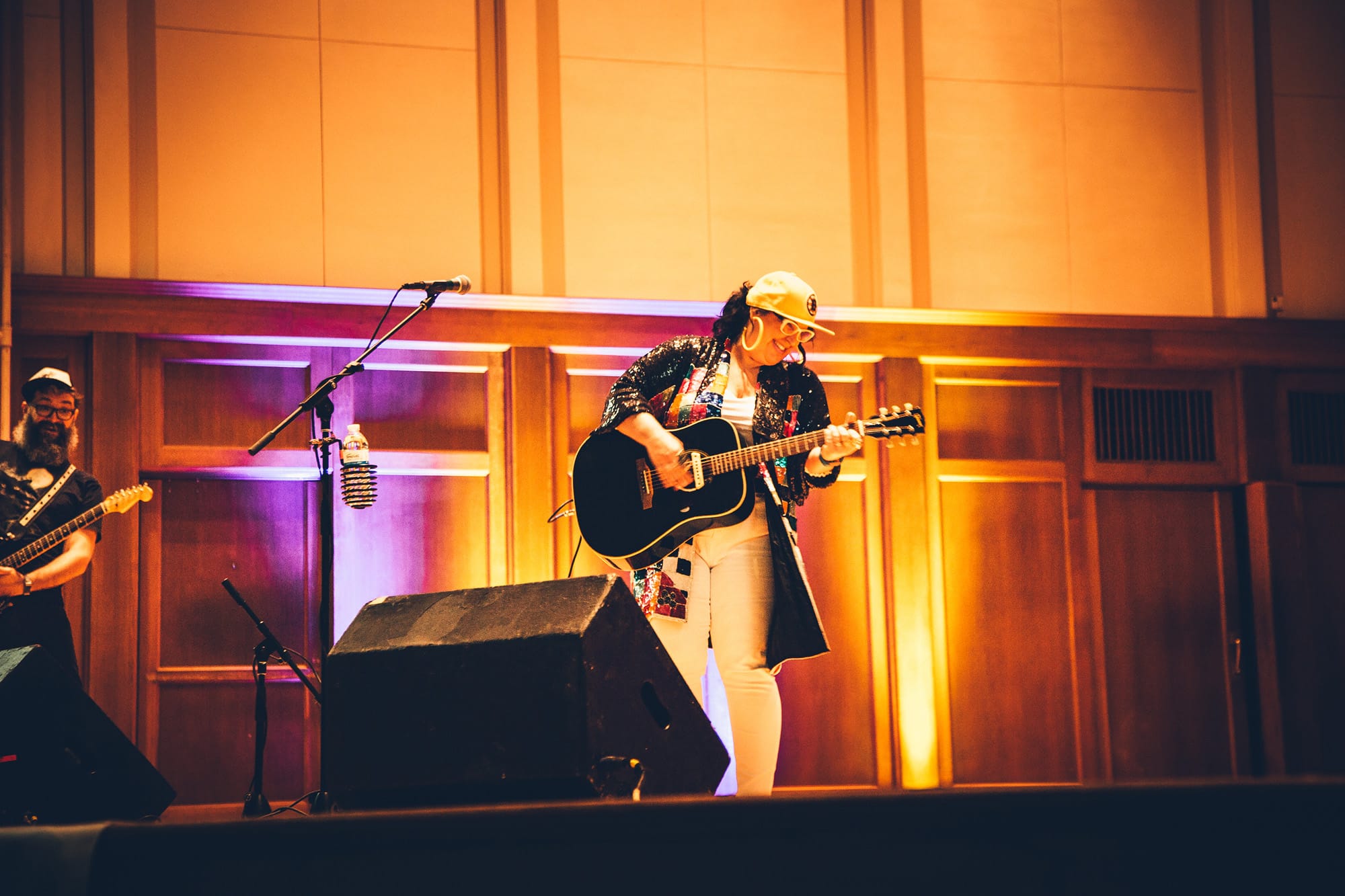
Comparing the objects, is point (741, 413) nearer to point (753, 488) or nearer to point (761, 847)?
point (753, 488)

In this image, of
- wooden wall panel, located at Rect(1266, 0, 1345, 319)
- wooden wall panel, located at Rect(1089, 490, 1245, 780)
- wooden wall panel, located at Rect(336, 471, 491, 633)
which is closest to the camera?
wooden wall panel, located at Rect(336, 471, 491, 633)

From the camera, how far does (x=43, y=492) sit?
3.91 metres

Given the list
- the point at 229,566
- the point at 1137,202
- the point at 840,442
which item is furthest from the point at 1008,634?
the point at 229,566

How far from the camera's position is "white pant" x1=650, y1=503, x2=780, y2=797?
3.29 metres

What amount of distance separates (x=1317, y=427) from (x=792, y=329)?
326cm

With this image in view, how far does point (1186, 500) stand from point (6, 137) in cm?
495

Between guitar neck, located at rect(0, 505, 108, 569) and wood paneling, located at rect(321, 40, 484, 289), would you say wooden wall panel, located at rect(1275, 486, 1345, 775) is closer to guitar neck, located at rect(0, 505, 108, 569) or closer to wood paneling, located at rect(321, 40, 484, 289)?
wood paneling, located at rect(321, 40, 484, 289)

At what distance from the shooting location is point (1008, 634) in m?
5.15

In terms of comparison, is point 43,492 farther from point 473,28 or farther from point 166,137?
point 473,28

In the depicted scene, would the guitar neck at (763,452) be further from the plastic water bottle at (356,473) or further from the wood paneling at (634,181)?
the wood paneling at (634,181)

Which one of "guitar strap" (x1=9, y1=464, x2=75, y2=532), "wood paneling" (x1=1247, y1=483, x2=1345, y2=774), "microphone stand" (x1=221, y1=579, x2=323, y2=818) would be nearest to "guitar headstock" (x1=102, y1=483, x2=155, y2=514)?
"guitar strap" (x1=9, y1=464, x2=75, y2=532)

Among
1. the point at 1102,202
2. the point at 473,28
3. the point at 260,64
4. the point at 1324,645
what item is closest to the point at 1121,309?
the point at 1102,202

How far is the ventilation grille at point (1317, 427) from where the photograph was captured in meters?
5.53

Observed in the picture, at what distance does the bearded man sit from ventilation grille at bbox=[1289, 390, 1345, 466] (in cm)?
487
